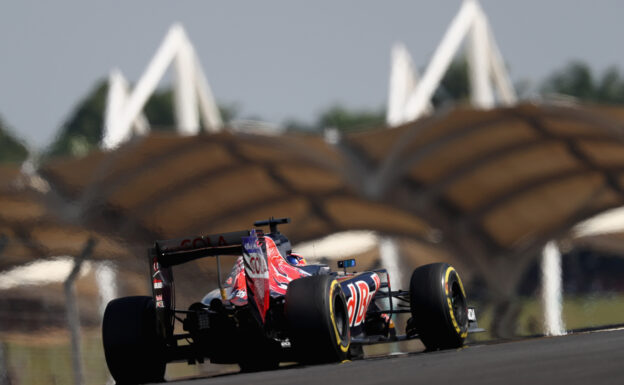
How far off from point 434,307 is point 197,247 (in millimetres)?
2549

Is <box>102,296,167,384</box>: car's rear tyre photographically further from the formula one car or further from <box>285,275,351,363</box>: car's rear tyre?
<box>285,275,351,363</box>: car's rear tyre

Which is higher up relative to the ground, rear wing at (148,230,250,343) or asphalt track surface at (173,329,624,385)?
rear wing at (148,230,250,343)

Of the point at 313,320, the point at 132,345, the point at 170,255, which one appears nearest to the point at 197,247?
the point at 170,255

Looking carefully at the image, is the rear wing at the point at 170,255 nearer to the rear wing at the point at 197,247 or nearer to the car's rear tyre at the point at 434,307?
the rear wing at the point at 197,247

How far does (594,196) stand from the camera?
141 feet

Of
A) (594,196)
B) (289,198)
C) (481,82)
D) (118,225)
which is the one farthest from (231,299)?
(481,82)

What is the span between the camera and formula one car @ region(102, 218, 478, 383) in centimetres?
1033

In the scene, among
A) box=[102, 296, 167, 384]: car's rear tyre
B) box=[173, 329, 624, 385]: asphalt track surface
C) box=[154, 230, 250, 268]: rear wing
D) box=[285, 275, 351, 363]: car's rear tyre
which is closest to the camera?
box=[173, 329, 624, 385]: asphalt track surface

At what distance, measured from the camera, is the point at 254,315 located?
10.5m

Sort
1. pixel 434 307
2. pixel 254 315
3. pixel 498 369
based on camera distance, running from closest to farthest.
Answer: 1. pixel 498 369
2. pixel 254 315
3. pixel 434 307

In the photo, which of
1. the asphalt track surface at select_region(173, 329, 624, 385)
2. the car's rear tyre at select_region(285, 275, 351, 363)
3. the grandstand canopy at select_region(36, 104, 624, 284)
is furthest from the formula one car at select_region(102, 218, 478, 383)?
the grandstand canopy at select_region(36, 104, 624, 284)

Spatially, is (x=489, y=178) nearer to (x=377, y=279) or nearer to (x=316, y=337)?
(x=377, y=279)

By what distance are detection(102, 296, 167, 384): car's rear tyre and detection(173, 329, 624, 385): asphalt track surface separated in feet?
5.47

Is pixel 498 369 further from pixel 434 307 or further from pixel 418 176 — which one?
pixel 418 176
